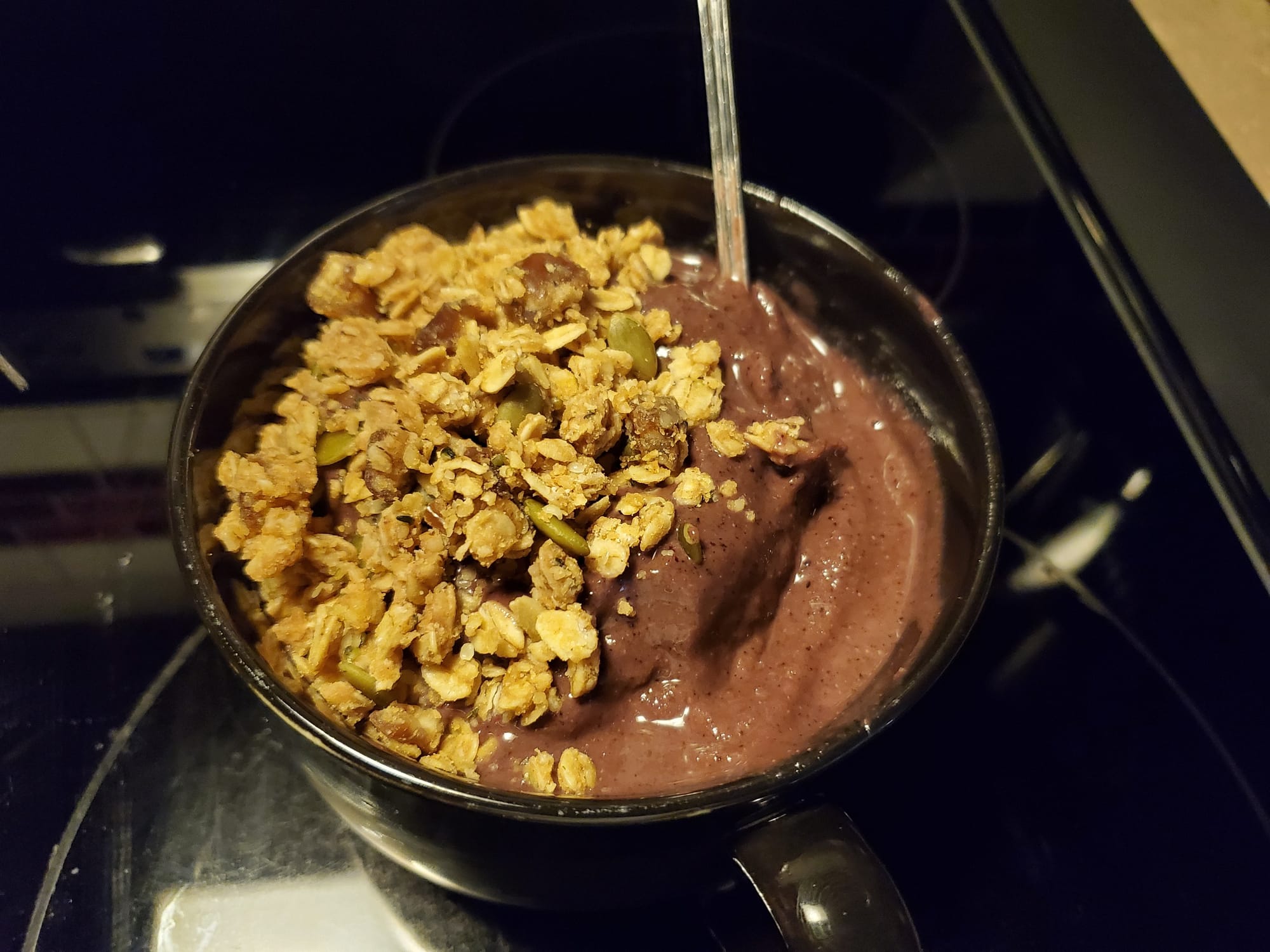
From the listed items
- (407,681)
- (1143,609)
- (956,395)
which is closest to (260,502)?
(407,681)

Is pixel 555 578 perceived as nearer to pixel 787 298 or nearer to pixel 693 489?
pixel 693 489

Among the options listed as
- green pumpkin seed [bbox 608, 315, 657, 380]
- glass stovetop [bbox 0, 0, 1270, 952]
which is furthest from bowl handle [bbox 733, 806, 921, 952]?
green pumpkin seed [bbox 608, 315, 657, 380]

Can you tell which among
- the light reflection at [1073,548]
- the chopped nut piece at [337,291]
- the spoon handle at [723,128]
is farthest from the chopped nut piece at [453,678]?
the light reflection at [1073,548]

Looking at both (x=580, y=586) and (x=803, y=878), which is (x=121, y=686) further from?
(x=803, y=878)

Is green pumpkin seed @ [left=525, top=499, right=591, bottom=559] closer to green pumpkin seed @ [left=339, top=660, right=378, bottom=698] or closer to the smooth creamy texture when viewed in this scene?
the smooth creamy texture

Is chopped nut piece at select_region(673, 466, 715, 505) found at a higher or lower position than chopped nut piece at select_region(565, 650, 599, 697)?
higher

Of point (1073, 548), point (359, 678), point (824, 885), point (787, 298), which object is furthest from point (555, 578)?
point (1073, 548)
